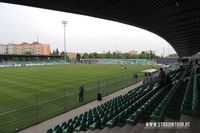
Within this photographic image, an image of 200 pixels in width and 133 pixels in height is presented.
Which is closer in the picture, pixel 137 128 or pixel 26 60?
pixel 137 128

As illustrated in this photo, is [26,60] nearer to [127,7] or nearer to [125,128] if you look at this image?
[127,7]

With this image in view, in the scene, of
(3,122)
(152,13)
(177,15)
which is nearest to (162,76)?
(152,13)

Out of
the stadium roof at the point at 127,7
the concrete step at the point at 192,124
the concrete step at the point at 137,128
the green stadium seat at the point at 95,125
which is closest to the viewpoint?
the concrete step at the point at 192,124

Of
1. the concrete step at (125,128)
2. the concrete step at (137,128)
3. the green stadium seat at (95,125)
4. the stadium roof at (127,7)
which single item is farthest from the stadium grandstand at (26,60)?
the concrete step at (137,128)

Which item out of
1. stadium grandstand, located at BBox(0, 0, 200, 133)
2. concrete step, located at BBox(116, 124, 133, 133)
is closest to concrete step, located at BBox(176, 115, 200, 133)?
stadium grandstand, located at BBox(0, 0, 200, 133)

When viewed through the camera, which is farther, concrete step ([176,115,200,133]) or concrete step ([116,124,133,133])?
concrete step ([116,124,133,133])

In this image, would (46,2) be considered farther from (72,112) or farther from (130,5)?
(72,112)

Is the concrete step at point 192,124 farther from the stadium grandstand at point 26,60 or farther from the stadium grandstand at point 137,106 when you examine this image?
the stadium grandstand at point 26,60

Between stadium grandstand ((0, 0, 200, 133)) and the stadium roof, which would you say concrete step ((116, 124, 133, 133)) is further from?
the stadium roof

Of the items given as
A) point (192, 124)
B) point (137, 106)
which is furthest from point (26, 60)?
point (192, 124)

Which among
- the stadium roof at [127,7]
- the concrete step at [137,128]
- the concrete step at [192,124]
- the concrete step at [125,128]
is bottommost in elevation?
the concrete step at [125,128]

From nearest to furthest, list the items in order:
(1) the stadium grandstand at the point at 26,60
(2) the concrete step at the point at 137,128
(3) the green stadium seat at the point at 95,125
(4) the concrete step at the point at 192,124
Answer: (4) the concrete step at the point at 192,124 → (2) the concrete step at the point at 137,128 → (3) the green stadium seat at the point at 95,125 → (1) the stadium grandstand at the point at 26,60

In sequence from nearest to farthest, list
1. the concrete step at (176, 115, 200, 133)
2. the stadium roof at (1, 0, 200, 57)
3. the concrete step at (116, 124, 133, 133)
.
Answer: the concrete step at (176, 115, 200, 133), the concrete step at (116, 124, 133, 133), the stadium roof at (1, 0, 200, 57)

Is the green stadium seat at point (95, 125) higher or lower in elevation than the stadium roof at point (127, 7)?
lower
